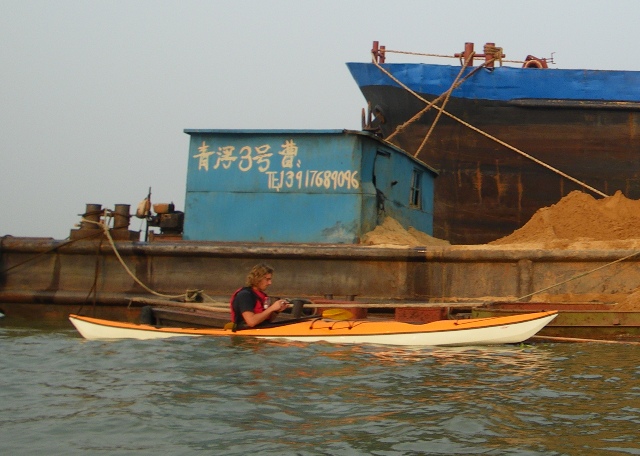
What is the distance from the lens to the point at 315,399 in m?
6.65

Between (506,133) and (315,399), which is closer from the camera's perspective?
(315,399)

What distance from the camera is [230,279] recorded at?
12.9 meters

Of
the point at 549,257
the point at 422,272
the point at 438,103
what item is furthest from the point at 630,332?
the point at 438,103

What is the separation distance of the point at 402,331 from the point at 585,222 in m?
6.71

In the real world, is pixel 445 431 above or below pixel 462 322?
below

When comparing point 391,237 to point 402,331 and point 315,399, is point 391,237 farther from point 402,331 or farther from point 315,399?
point 315,399

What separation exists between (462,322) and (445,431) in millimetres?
3872

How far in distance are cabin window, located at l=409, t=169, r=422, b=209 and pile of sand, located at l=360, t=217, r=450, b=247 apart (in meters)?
1.05

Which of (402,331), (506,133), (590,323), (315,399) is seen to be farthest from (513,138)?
(315,399)

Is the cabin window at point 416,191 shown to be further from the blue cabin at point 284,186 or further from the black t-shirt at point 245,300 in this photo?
the black t-shirt at point 245,300

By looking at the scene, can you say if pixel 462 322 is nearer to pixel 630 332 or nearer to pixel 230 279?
pixel 630 332

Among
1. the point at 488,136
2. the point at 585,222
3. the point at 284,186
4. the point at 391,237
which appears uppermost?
the point at 488,136

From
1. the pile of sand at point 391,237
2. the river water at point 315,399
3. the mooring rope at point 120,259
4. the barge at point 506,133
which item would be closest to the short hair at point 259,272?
the river water at point 315,399

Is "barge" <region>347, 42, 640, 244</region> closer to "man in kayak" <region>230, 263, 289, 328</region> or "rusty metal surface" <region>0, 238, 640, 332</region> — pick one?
"rusty metal surface" <region>0, 238, 640, 332</region>
